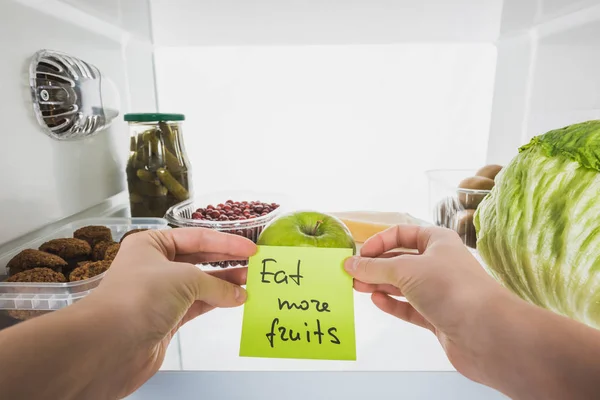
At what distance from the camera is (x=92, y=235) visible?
0.73 m

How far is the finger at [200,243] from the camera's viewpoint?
21.3 inches

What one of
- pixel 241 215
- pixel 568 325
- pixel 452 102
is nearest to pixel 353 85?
pixel 452 102

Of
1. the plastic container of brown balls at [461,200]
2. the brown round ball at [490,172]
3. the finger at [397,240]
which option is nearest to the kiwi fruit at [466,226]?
the plastic container of brown balls at [461,200]

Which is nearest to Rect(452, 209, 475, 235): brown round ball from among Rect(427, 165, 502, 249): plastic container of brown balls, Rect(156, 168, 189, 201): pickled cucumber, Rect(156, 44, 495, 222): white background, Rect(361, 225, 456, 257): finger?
Rect(427, 165, 502, 249): plastic container of brown balls

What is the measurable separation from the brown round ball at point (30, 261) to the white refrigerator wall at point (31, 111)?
0.23ft

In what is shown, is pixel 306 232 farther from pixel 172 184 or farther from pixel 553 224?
pixel 172 184

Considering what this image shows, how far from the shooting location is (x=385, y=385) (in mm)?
485

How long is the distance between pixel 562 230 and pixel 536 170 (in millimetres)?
97

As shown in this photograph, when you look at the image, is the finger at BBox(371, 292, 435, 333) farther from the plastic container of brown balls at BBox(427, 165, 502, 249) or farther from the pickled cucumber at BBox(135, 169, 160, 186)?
the pickled cucumber at BBox(135, 169, 160, 186)

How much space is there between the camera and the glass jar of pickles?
0.91m

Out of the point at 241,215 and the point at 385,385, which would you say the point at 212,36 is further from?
the point at 385,385

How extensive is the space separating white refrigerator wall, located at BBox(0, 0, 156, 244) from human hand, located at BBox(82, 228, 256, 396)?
0.32 metres

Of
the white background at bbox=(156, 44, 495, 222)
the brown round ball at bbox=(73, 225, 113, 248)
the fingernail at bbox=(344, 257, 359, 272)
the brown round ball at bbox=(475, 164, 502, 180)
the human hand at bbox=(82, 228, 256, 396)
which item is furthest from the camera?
the white background at bbox=(156, 44, 495, 222)

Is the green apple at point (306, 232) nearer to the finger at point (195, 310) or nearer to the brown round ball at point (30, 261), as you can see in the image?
the finger at point (195, 310)
